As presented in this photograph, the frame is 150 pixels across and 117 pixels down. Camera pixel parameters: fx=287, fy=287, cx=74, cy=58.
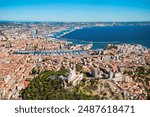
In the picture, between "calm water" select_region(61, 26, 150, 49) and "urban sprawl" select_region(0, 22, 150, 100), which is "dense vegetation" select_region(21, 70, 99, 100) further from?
"calm water" select_region(61, 26, 150, 49)

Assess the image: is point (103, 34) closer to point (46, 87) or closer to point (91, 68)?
point (91, 68)

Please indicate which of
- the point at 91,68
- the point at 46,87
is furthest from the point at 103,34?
the point at 46,87

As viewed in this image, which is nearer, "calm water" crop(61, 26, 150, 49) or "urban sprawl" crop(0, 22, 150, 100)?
"urban sprawl" crop(0, 22, 150, 100)

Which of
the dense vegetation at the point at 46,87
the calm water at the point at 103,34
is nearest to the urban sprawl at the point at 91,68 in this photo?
the dense vegetation at the point at 46,87

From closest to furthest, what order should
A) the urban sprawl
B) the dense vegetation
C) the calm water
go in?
the dense vegetation
the urban sprawl
the calm water

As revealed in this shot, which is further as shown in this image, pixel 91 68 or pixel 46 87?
pixel 91 68

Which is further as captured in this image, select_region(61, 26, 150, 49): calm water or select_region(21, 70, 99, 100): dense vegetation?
select_region(61, 26, 150, 49): calm water

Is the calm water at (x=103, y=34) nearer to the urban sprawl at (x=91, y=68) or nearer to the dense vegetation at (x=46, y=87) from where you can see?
the urban sprawl at (x=91, y=68)

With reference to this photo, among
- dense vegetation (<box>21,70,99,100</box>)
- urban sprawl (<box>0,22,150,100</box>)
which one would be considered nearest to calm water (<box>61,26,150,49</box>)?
urban sprawl (<box>0,22,150,100</box>)

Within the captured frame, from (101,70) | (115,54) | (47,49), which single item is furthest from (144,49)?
(47,49)

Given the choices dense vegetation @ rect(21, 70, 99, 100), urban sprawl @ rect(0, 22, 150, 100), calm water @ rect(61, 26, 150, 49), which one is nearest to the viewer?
dense vegetation @ rect(21, 70, 99, 100)

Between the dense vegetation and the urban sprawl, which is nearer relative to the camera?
the dense vegetation
